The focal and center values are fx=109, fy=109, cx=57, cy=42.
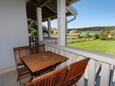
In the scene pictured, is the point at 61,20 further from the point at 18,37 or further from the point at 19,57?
the point at 18,37

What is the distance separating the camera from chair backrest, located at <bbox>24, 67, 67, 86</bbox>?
2.94 feet

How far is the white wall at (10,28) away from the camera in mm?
2920

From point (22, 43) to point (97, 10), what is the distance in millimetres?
2334

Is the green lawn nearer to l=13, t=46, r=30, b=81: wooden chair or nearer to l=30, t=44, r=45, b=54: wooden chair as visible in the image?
l=30, t=44, r=45, b=54: wooden chair

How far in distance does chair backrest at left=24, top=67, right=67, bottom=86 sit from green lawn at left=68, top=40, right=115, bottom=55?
836 millimetres

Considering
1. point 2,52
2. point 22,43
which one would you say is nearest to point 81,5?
point 22,43

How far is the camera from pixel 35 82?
887mm

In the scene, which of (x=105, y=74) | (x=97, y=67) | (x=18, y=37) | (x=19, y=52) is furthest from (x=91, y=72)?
(x=18, y=37)

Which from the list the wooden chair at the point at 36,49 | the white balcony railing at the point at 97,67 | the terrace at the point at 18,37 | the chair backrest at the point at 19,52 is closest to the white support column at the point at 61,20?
the terrace at the point at 18,37

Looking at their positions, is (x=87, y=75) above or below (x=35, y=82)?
below

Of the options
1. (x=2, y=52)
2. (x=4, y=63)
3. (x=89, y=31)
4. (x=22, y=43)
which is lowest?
(x=4, y=63)

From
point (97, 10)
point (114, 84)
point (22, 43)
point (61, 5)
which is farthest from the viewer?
point (22, 43)

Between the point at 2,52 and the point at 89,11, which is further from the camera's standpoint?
the point at 2,52

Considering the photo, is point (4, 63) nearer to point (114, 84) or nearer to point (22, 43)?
point (22, 43)
